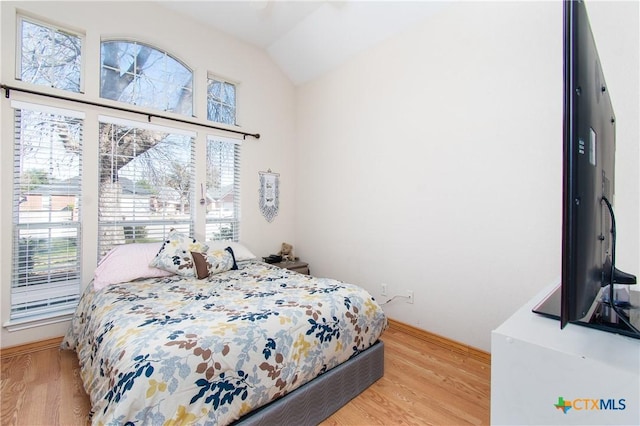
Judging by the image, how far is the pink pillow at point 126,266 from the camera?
2193 mm

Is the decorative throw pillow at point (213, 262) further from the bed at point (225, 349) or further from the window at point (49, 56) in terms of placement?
the window at point (49, 56)

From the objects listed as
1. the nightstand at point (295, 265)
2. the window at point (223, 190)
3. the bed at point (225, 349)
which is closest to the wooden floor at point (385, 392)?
the bed at point (225, 349)

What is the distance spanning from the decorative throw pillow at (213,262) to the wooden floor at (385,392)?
1.03 m

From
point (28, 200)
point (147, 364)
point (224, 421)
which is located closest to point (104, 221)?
point (28, 200)

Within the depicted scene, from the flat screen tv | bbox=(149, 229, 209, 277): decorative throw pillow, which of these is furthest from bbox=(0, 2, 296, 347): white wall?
the flat screen tv

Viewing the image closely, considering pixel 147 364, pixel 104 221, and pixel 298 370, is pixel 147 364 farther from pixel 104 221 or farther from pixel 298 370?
pixel 104 221

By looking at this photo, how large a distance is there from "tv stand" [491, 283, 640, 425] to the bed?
94 cm

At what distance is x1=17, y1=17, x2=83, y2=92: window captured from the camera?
7.64 ft

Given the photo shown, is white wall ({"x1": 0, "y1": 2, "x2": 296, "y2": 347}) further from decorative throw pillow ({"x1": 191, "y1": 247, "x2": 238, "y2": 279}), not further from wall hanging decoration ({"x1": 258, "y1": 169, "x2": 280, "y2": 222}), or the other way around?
decorative throw pillow ({"x1": 191, "y1": 247, "x2": 238, "y2": 279})

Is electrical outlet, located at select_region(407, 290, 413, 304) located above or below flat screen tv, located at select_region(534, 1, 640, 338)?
below

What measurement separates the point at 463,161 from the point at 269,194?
2328 mm

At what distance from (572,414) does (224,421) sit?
1.19 metres

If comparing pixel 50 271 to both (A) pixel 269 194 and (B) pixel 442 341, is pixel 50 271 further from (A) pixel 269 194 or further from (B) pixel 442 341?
(B) pixel 442 341

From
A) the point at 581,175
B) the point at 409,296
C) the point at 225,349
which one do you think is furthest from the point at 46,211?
the point at 581,175
